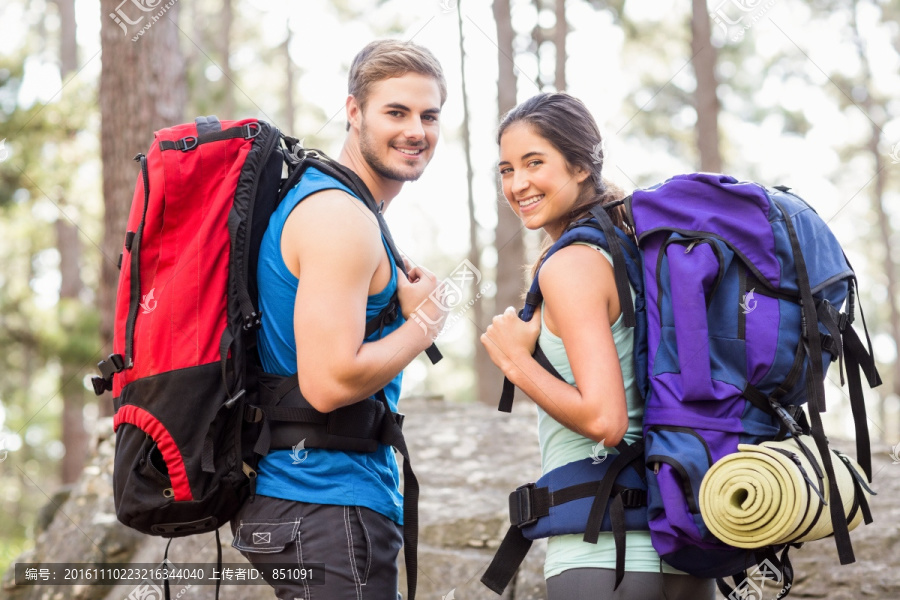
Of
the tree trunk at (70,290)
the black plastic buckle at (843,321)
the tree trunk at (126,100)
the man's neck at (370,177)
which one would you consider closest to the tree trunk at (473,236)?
the tree trunk at (70,290)

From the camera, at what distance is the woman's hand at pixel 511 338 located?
225 centimetres

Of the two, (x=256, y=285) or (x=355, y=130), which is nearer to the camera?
(x=256, y=285)

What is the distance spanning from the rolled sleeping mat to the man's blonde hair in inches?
65.3

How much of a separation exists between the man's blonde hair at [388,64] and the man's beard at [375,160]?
13cm

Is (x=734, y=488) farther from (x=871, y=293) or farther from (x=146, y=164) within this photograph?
(x=871, y=293)

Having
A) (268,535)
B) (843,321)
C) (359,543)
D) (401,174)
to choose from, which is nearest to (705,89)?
(401,174)

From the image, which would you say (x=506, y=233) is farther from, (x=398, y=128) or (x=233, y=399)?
(x=233, y=399)

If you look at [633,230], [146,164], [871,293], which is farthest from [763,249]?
[871,293]

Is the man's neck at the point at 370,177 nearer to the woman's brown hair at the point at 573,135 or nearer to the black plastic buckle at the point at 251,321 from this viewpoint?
the woman's brown hair at the point at 573,135

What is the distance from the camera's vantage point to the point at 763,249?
211 centimetres

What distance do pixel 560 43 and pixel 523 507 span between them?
35.5 feet

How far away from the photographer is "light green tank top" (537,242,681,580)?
209 cm

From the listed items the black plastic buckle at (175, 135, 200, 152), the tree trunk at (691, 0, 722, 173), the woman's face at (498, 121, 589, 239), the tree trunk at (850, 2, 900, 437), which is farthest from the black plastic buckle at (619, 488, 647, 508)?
the tree trunk at (850, 2, 900, 437)

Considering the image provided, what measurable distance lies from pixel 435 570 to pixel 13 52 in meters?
10.3
